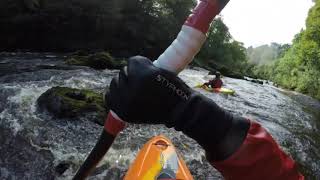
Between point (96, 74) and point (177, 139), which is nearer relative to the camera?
point (177, 139)

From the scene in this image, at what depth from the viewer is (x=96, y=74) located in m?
14.9

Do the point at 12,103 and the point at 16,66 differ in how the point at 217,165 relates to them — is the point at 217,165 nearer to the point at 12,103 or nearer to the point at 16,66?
the point at 12,103

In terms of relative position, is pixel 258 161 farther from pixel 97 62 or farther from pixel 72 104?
pixel 97 62

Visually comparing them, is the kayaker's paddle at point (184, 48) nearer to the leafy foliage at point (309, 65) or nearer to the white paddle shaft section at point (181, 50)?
the white paddle shaft section at point (181, 50)

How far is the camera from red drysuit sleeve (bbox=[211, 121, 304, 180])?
103cm

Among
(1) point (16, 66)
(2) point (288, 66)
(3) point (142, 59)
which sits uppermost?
(3) point (142, 59)

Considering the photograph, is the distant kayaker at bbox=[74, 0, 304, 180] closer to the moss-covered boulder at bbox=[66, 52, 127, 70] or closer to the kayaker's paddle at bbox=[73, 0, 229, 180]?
the kayaker's paddle at bbox=[73, 0, 229, 180]

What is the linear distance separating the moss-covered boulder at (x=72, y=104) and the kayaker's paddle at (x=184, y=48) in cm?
717

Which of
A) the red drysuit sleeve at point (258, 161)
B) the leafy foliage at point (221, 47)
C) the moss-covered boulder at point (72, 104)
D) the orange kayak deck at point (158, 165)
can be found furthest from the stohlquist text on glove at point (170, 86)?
the leafy foliage at point (221, 47)

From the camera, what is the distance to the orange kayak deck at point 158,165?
9.56ft

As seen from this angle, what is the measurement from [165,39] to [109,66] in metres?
17.5

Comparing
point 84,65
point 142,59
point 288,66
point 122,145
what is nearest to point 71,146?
point 122,145

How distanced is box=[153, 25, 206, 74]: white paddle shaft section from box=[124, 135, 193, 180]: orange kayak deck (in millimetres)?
1667

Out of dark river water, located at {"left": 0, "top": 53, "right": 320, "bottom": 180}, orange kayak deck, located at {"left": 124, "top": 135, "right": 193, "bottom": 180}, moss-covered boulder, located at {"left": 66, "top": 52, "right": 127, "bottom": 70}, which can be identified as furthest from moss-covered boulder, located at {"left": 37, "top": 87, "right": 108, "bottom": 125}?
moss-covered boulder, located at {"left": 66, "top": 52, "right": 127, "bottom": 70}
